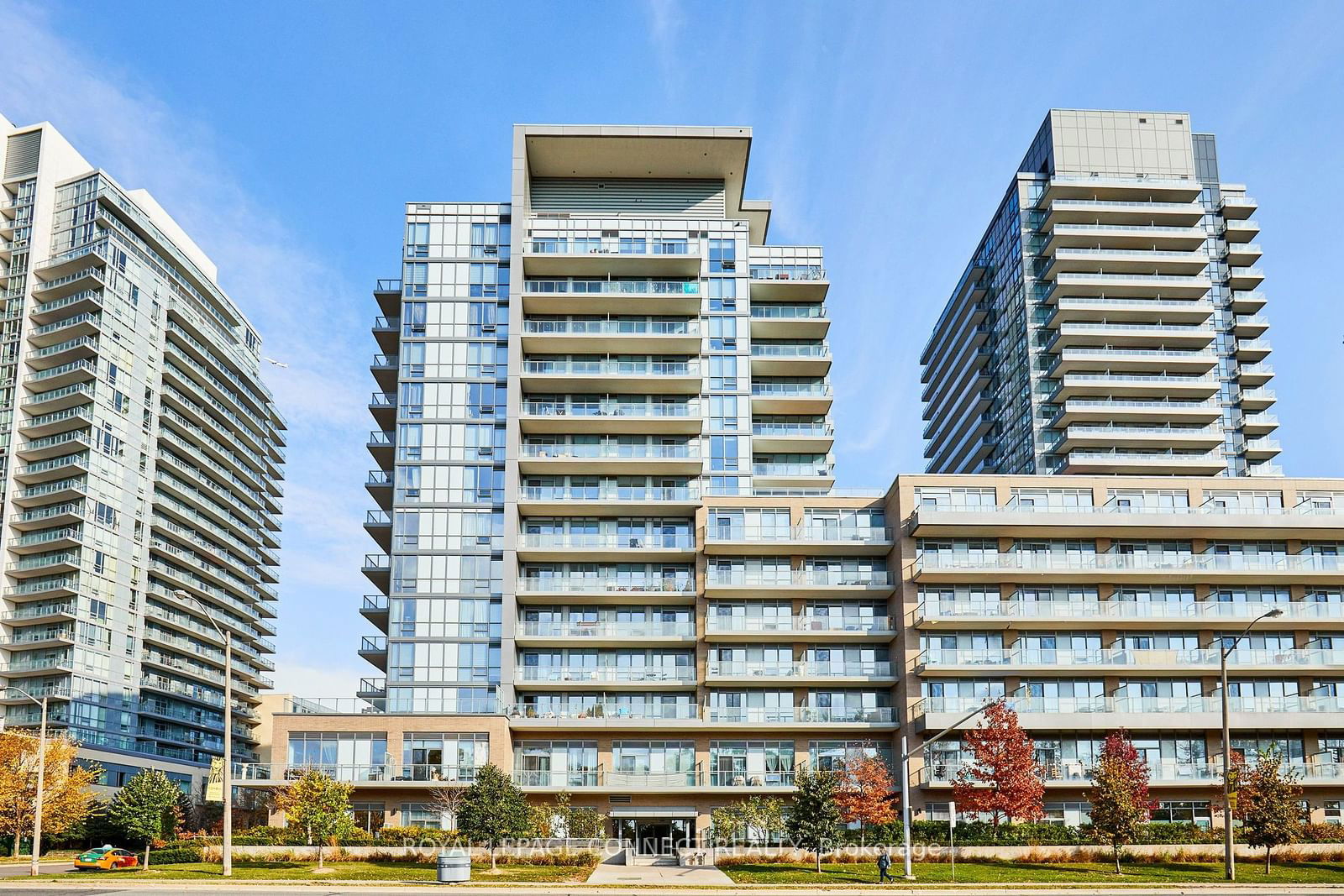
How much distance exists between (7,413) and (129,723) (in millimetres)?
Result: 27351

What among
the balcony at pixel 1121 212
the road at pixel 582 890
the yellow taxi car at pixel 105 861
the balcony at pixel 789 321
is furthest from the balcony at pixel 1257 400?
the yellow taxi car at pixel 105 861

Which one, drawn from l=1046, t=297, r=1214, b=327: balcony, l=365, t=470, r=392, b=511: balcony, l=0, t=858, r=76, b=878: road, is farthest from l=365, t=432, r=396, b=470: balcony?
l=1046, t=297, r=1214, b=327: balcony

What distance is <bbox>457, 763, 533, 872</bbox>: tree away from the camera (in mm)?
54750

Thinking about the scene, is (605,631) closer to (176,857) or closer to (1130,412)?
(176,857)

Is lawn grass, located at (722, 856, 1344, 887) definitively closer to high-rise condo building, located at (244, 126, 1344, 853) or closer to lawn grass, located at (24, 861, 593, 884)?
lawn grass, located at (24, 861, 593, 884)

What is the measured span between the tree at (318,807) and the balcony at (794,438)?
36.9 meters

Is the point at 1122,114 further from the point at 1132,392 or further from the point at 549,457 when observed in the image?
the point at 549,457

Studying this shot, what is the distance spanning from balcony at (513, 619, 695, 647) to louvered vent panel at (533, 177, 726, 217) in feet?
96.0

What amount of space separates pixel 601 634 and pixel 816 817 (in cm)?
2374

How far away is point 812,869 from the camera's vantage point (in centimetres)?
5388

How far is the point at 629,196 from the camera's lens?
88.0 meters

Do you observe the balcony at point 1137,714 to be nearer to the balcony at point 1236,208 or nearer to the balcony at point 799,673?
the balcony at point 799,673

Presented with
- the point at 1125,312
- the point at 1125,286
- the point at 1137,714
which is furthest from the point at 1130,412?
the point at 1137,714

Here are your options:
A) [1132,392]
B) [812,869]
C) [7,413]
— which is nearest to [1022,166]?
[1132,392]
